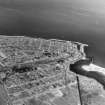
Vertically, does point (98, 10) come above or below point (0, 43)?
above

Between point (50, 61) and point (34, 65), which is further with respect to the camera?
point (50, 61)

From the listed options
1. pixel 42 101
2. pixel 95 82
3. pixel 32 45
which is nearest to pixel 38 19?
pixel 32 45

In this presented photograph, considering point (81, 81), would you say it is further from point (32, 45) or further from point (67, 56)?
point (32, 45)

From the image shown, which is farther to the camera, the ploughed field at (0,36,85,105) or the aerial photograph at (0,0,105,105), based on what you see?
the ploughed field at (0,36,85,105)

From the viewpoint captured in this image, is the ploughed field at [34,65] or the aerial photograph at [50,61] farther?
the ploughed field at [34,65]

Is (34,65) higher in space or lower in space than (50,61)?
lower

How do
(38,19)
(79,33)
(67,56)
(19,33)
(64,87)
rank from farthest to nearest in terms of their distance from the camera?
(38,19) < (79,33) < (19,33) < (67,56) < (64,87)
